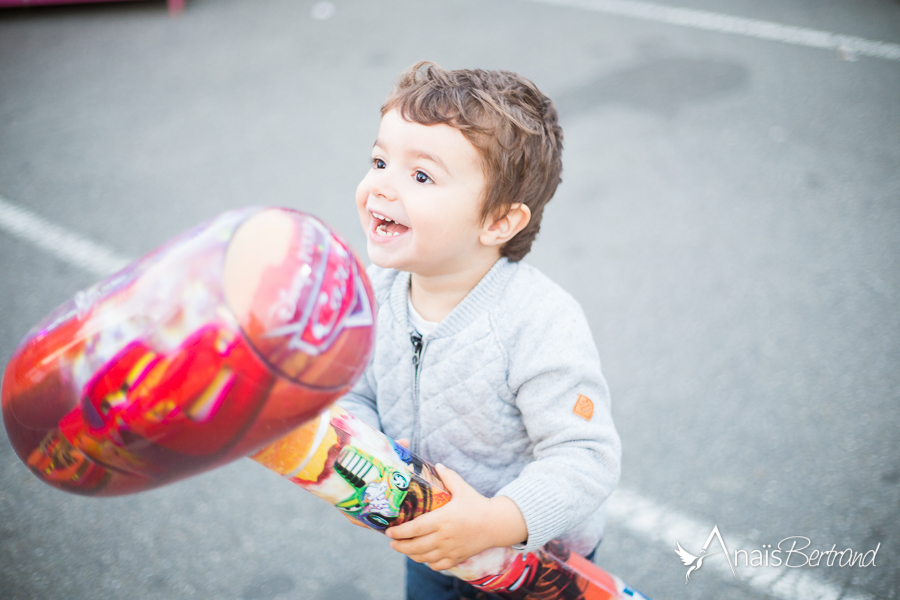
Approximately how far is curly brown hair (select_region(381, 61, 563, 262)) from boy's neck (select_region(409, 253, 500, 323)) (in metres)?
0.09

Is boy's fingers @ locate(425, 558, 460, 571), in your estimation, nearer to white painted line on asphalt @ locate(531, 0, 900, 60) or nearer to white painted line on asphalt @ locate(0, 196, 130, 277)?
white painted line on asphalt @ locate(0, 196, 130, 277)

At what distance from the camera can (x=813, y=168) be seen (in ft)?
11.7

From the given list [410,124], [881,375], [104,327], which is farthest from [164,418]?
[881,375]

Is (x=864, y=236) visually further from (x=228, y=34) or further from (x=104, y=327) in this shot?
(x=228, y=34)

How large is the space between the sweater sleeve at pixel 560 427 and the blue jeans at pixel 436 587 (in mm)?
366

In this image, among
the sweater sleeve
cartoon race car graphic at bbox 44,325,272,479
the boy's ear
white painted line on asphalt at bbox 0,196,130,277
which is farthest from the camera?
white painted line on asphalt at bbox 0,196,130,277

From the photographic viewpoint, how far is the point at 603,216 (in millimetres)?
3377

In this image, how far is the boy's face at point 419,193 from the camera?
1083mm

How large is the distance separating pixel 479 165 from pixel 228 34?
16.2 feet

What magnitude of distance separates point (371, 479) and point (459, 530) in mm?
178

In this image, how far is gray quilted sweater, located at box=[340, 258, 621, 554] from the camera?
1.09 metres
